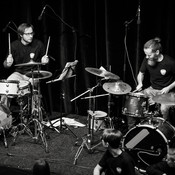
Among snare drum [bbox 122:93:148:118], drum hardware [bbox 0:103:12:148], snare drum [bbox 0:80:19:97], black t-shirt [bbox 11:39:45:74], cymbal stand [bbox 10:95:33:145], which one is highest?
black t-shirt [bbox 11:39:45:74]

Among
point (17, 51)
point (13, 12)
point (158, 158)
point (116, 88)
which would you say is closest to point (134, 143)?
point (158, 158)

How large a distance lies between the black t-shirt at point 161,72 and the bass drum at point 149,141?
1.11 meters

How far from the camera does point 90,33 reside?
6.18 meters

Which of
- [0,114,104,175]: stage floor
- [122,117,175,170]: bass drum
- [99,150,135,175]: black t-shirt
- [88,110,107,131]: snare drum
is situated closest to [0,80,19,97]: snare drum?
[0,114,104,175]: stage floor

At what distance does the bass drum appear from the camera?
4.23 m

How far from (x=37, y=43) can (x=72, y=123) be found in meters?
1.55

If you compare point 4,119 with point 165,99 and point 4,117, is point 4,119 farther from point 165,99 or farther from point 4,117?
point 165,99

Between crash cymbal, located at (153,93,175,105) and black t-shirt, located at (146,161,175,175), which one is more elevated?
crash cymbal, located at (153,93,175,105)


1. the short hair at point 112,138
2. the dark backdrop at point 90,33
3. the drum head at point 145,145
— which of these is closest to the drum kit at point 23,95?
the dark backdrop at point 90,33

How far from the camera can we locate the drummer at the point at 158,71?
199 inches

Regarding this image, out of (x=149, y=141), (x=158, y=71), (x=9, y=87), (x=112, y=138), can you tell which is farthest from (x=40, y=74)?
(x=112, y=138)

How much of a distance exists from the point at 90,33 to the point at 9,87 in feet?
6.29

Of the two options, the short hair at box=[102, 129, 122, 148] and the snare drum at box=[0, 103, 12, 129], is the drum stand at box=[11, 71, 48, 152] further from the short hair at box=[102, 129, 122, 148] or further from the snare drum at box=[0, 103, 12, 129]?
the short hair at box=[102, 129, 122, 148]

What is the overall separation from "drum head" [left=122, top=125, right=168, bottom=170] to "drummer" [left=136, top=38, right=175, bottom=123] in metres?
0.81
